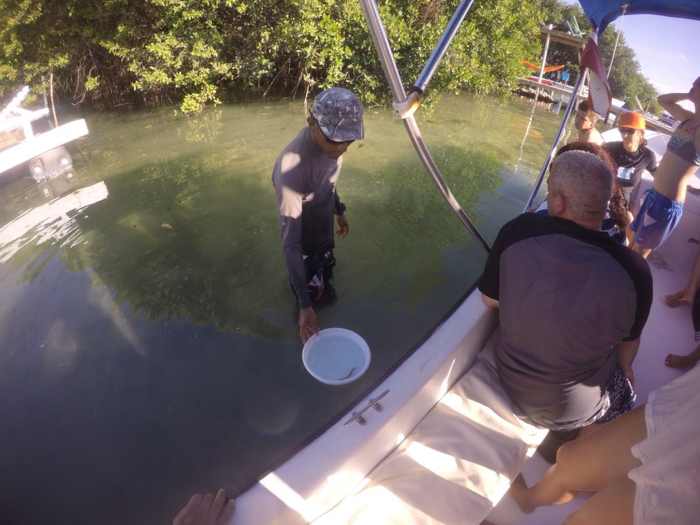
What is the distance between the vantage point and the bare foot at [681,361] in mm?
2100

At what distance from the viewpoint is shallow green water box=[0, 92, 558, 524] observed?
90.4 inches

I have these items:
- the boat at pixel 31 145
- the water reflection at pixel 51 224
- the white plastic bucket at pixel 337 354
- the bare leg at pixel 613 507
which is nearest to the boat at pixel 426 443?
the bare leg at pixel 613 507

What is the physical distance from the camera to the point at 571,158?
152cm

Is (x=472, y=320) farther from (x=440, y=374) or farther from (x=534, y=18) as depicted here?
(x=534, y=18)

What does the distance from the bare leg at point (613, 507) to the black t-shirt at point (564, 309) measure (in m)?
0.44

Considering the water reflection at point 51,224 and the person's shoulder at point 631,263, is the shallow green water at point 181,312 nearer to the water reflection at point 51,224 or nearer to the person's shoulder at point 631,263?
the water reflection at point 51,224

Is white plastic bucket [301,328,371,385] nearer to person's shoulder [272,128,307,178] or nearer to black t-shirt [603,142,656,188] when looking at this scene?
person's shoulder [272,128,307,178]

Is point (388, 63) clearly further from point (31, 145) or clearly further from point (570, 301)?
point (31, 145)

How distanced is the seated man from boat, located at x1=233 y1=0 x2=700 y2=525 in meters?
0.23

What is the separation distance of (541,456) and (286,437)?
4.83ft

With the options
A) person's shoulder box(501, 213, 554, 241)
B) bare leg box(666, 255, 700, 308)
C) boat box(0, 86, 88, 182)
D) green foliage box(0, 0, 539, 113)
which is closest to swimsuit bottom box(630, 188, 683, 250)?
bare leg box(666, 255, 700, 308)

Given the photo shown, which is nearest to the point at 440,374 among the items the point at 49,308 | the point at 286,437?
the point at 286,437

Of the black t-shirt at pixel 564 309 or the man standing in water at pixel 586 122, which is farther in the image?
the man standing in water at pixel 586 122

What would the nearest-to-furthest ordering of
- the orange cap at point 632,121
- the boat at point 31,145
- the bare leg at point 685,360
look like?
the bare leg at point 685,360 < the orange cap at point 632,121 < the boat at point 31,145
